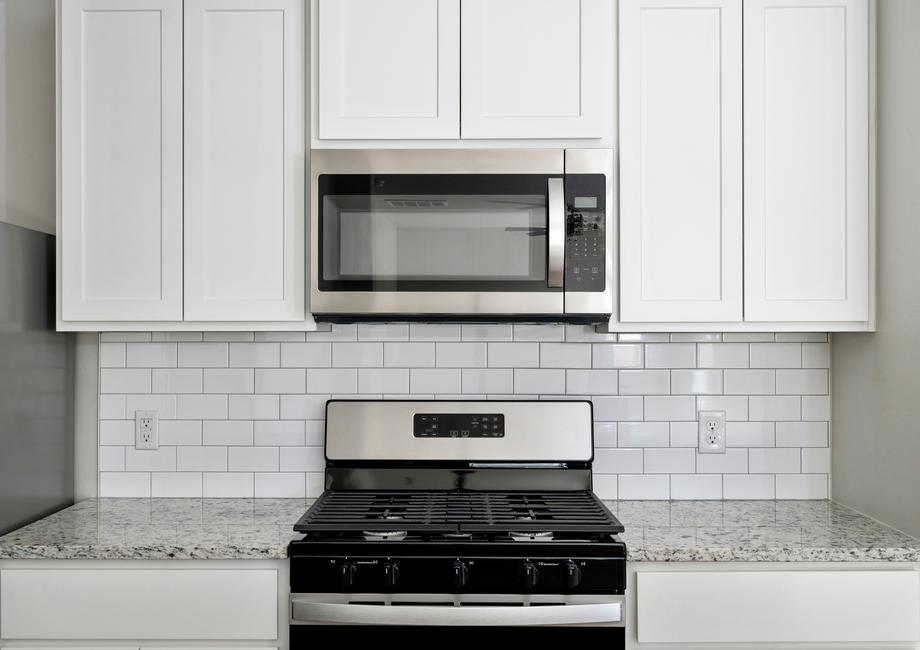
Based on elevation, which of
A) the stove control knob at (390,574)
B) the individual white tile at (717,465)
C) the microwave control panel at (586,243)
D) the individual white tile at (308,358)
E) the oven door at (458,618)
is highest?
the microwave control panel at (586,243)

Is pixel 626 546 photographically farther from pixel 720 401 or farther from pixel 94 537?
pixel 94 537

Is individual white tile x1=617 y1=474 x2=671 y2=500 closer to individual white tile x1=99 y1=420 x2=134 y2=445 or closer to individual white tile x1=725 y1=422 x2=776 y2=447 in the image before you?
individual white tile x1=725 y1=422 x2=776 y2=447

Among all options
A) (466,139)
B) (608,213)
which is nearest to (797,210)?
(608,213)

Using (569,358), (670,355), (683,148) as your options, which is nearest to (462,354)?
(569,358)

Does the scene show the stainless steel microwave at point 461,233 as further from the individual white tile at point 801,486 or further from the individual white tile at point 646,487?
the individual white tile at point 801,486

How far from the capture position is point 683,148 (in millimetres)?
1890

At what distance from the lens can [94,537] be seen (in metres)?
1.74

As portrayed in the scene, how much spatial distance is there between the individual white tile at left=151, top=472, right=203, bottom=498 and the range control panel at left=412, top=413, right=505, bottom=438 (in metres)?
0.70

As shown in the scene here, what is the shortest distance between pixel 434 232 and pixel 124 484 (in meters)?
1.27

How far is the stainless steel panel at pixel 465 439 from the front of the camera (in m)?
2.14

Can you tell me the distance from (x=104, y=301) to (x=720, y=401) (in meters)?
1.81

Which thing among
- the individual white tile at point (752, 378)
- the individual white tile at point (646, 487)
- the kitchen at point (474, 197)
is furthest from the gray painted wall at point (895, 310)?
the individual white tile at point (646, 487)

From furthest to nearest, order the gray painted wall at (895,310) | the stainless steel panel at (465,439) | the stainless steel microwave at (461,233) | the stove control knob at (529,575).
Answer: the stainless steel panel at (465,439) < the stainless steel microwave at (461,233) < the gray painted wall at (895,310) < the stove control knob at (529,575)

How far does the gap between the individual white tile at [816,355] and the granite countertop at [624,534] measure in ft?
1.38
